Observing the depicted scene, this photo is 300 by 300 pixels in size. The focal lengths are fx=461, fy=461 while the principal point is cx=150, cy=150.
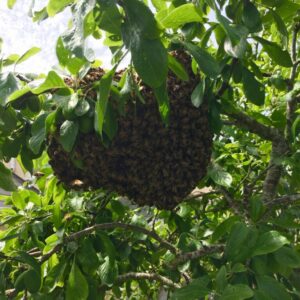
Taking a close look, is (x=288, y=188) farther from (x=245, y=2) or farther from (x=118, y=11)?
(x=118, y=11)

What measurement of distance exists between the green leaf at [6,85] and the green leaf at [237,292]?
0.59 metres

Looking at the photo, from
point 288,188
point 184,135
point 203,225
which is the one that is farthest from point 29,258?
point 288,188

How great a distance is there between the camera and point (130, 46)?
672 millimetres

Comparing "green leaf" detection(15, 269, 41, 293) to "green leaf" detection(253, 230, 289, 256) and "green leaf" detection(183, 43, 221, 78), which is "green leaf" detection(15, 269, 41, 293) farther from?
"green leaf" detection(183, 43, 221, 78)

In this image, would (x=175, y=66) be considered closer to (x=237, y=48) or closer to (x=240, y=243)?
(x=237, y=48)

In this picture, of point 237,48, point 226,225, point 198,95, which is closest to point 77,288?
point 226,225

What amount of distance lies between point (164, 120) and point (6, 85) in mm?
350

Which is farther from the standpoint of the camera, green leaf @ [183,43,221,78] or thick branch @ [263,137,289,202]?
thick branch @ [263,137,289,202]

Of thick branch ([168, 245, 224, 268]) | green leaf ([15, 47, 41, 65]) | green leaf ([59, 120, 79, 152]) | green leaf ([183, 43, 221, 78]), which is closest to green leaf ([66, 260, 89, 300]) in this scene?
thick branch ([168, 245, 224, 268])

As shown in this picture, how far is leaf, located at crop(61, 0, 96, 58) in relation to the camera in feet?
2.09

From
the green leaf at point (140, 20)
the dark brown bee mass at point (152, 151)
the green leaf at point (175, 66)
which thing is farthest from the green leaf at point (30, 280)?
the green leaf at point (140, 20)

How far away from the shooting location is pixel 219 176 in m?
1.35

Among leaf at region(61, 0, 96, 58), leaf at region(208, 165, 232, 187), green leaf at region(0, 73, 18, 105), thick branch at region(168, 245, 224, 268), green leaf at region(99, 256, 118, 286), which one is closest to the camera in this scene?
leaf at region(61, 0, 96, 58)

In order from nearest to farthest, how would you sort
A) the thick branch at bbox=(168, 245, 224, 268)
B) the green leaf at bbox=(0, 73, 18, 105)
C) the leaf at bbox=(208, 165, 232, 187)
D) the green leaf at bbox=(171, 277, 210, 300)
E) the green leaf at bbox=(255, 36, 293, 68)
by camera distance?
the green leaf at bbox=(171, 277, 210, 300)
the green leaf at bbox=(0, 73, 18, 105)
the green leaf at bbox=(255, 36, 293, 68)
the thick branch at bbox=(168, 245, 224, 268)
the leaf at bbox=(208, 165, 232, 187)
